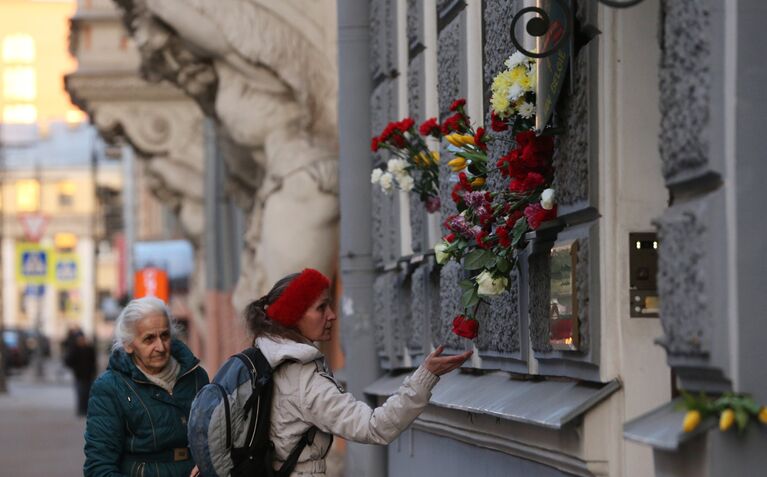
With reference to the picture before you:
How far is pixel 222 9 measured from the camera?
1403 cm

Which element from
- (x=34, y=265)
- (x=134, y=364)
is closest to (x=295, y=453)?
(x=134, y=364)

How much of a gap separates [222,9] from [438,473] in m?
5.63

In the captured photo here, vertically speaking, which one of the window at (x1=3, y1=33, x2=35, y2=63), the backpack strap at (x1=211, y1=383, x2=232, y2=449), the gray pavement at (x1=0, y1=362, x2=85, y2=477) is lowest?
the gray pavement at (x1=0, y1=362, x2=85, y2=477)

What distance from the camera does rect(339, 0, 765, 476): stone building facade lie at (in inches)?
187

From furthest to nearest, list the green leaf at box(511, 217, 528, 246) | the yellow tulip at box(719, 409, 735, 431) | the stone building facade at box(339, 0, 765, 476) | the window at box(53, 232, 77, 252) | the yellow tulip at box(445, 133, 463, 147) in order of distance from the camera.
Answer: the window at box(53, 232, 77, 252), the yellow tulip at box(445, 133, 463, 147), the green leaf at box(511, 217, 528, 246), the stone building facade at box(339, 0, 765, 476), the yellow tulip at box(719, 409, 735, 431)

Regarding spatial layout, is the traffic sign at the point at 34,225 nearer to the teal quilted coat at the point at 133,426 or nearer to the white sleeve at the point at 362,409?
the teal quilted coat at the point at 133,426

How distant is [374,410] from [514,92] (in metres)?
1.23

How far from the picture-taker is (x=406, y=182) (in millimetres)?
9188

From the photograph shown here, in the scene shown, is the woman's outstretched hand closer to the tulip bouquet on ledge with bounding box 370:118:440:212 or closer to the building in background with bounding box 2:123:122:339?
the tulip bouquet on ledge with bounding box 370:118:440:212

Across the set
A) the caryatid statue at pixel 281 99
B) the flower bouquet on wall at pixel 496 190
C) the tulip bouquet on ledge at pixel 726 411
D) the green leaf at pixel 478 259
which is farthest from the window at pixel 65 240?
the tulip bouquet on ledge at pixel 726 411

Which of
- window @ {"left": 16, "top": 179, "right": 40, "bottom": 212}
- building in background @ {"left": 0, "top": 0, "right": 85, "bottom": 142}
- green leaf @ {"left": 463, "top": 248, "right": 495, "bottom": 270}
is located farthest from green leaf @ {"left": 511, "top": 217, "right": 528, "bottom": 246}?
building in background @ {"left": 0, "top": 0, "right": 85, "bottom": 142}

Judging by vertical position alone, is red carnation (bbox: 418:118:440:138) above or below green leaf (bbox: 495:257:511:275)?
above

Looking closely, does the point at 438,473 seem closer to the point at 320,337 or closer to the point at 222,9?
the point at 320,337

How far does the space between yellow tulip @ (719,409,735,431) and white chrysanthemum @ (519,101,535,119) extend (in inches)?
86.8
